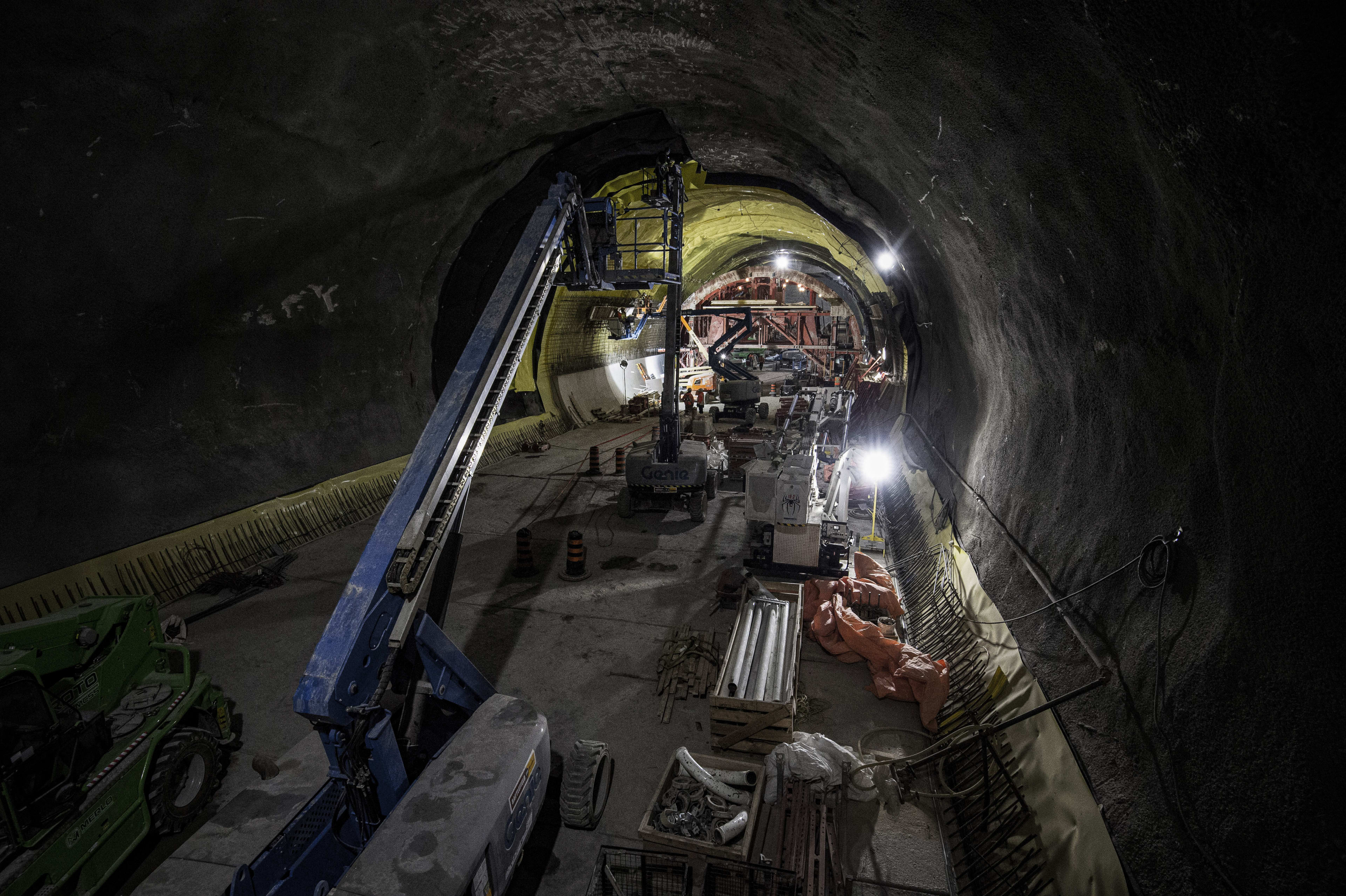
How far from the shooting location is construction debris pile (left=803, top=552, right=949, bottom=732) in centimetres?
632

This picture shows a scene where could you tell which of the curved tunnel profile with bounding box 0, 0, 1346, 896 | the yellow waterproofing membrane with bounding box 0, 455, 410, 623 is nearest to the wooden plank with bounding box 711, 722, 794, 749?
the curved tunnel profile with bounding box 0, 0, 1346, 896

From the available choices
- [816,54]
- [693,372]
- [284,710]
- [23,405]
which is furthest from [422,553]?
Result: [693,372]

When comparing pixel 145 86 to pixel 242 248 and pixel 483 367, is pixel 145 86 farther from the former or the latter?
pixel 483 367

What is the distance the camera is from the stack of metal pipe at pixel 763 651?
591 cm

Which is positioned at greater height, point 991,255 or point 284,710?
point 991,255

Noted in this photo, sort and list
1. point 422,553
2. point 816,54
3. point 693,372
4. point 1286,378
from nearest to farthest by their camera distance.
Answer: point 1286,378 < point 422,553 < point 816,54 < point 693,372

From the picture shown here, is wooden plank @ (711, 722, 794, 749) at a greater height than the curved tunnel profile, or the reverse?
the curved tunnel profile

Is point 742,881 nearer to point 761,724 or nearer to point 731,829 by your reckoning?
point 731,829

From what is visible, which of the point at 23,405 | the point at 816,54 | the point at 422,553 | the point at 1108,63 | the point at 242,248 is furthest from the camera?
the point at 242,248

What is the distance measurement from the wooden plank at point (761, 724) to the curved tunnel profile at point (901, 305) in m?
0.70

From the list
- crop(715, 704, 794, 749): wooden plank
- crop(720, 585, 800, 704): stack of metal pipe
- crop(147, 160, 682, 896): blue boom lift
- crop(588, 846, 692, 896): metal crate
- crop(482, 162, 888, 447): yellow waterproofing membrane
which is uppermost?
crop(482, 162, 888, 447): yellow waterproofing membrane

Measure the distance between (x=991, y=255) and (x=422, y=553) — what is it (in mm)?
6269

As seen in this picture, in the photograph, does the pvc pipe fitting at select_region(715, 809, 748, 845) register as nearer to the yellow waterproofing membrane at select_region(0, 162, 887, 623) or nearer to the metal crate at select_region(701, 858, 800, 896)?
the metal crate at select_region(701, 858, 800, 896)

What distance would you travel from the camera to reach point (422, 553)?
12.9ft
